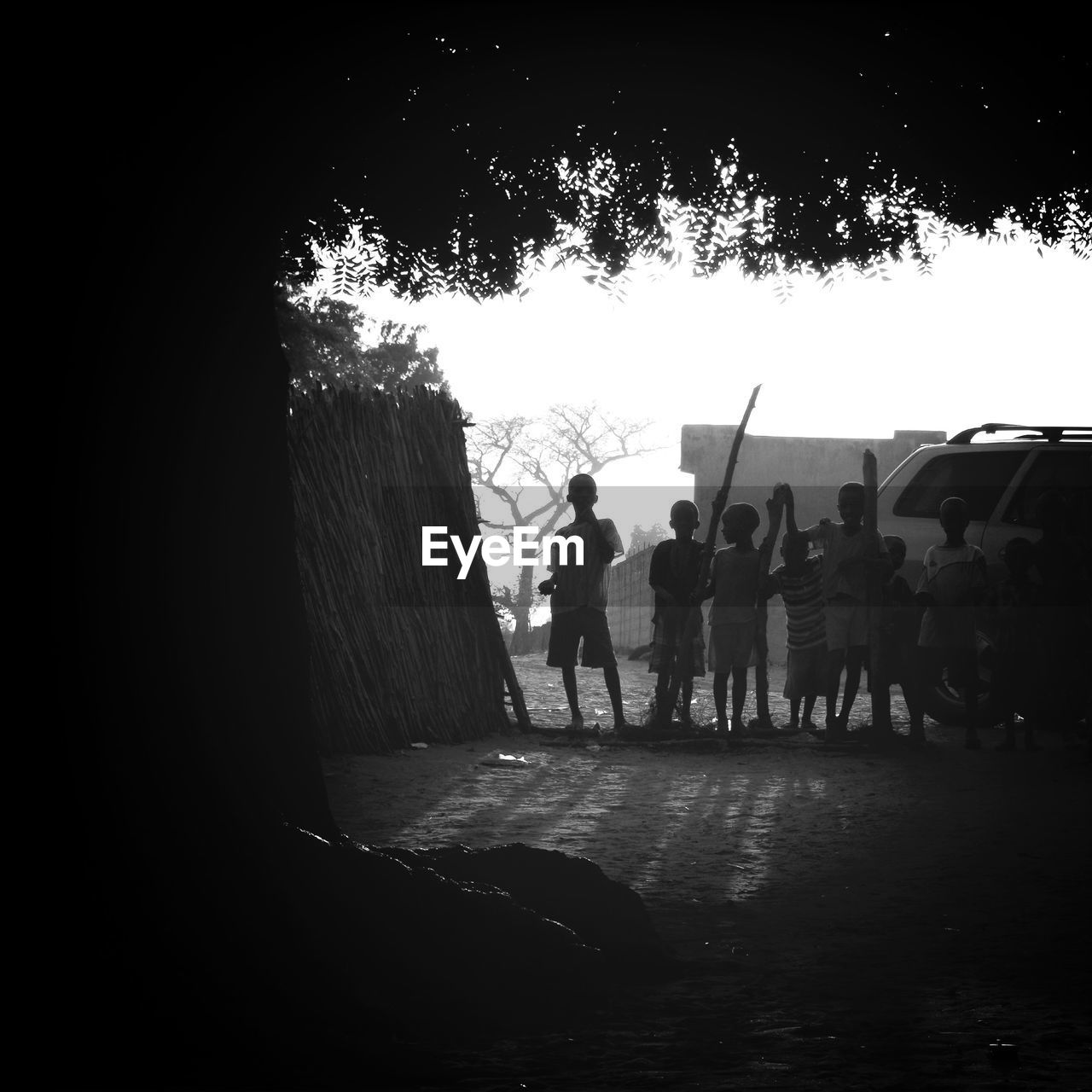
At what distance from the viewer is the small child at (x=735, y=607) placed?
333 inches

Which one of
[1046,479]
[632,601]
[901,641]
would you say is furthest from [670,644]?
[632,601]

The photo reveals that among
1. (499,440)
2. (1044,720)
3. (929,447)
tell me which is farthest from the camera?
(499,440)

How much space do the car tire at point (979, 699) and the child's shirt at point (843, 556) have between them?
2.64 ft

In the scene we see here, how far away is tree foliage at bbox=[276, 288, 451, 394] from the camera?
67.9 ft

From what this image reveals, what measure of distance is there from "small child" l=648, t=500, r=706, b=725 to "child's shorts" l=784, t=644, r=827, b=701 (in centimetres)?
59

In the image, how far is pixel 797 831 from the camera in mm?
5328

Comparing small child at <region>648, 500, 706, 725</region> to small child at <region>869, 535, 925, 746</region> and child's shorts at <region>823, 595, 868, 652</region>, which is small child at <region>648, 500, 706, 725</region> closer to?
child's shorts at <region>823, 595, 868, 652</region>

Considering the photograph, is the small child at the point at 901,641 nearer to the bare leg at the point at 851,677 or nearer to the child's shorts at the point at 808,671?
the bare leg at the point at 851,677

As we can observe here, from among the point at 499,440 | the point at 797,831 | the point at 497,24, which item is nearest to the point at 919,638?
the point at 797,831

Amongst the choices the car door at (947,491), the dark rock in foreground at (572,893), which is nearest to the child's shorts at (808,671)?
the car door at (947,491)

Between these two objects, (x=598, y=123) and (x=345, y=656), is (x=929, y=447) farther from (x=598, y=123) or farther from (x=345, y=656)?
(x=598, y=123)

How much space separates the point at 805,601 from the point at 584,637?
145 cm

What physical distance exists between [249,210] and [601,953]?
7.37ft

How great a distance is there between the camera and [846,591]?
27.1 ft
